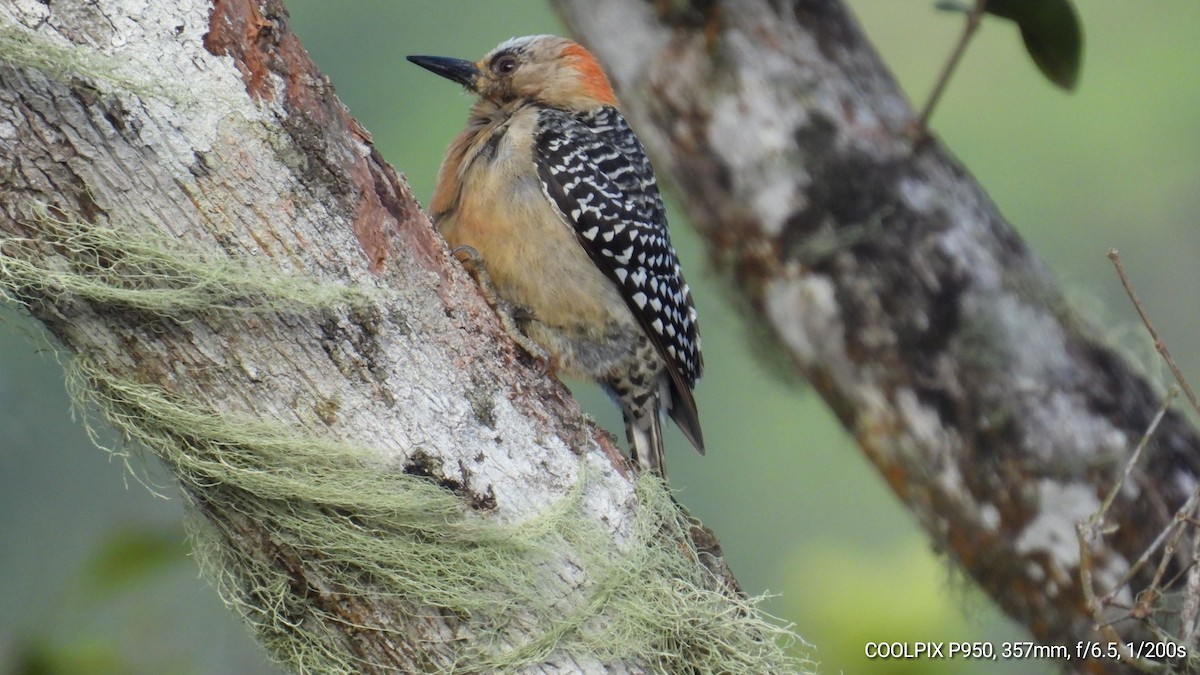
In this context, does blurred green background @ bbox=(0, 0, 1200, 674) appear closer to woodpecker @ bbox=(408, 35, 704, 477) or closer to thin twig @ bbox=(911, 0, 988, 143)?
woodpecker @ bbox=(408, 35, 704, 477)

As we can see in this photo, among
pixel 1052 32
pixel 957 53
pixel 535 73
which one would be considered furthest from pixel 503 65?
pixel 1052 32

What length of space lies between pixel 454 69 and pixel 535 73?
0.68 ft

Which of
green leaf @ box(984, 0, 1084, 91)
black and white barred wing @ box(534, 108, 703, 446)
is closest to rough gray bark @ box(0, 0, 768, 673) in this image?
black and white barred wing @ box(534, 108, 703, 446)

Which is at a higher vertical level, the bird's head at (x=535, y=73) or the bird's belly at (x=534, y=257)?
the bird's head at (x=535, y=73)

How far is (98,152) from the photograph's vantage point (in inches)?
49.5

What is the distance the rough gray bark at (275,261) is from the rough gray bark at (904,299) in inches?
42.4

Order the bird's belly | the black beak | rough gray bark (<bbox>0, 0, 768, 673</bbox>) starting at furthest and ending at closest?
the black beak < the bird's belly < rough gray bark (<bbox>0, 0, 768, 673</bbox>)

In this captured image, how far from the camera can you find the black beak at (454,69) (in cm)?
268

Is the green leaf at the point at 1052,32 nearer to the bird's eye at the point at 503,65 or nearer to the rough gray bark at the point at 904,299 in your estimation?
the rough gray bark at the point at 904,299

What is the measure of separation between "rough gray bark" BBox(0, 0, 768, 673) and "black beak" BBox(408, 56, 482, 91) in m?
1.21

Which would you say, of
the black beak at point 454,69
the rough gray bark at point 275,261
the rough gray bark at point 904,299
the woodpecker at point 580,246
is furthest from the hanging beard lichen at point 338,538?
the black beak at point 454,69

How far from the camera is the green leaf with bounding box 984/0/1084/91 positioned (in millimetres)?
2361

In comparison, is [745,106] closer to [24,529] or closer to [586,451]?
[586,451]

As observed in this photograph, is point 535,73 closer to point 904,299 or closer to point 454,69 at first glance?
point 454,69
